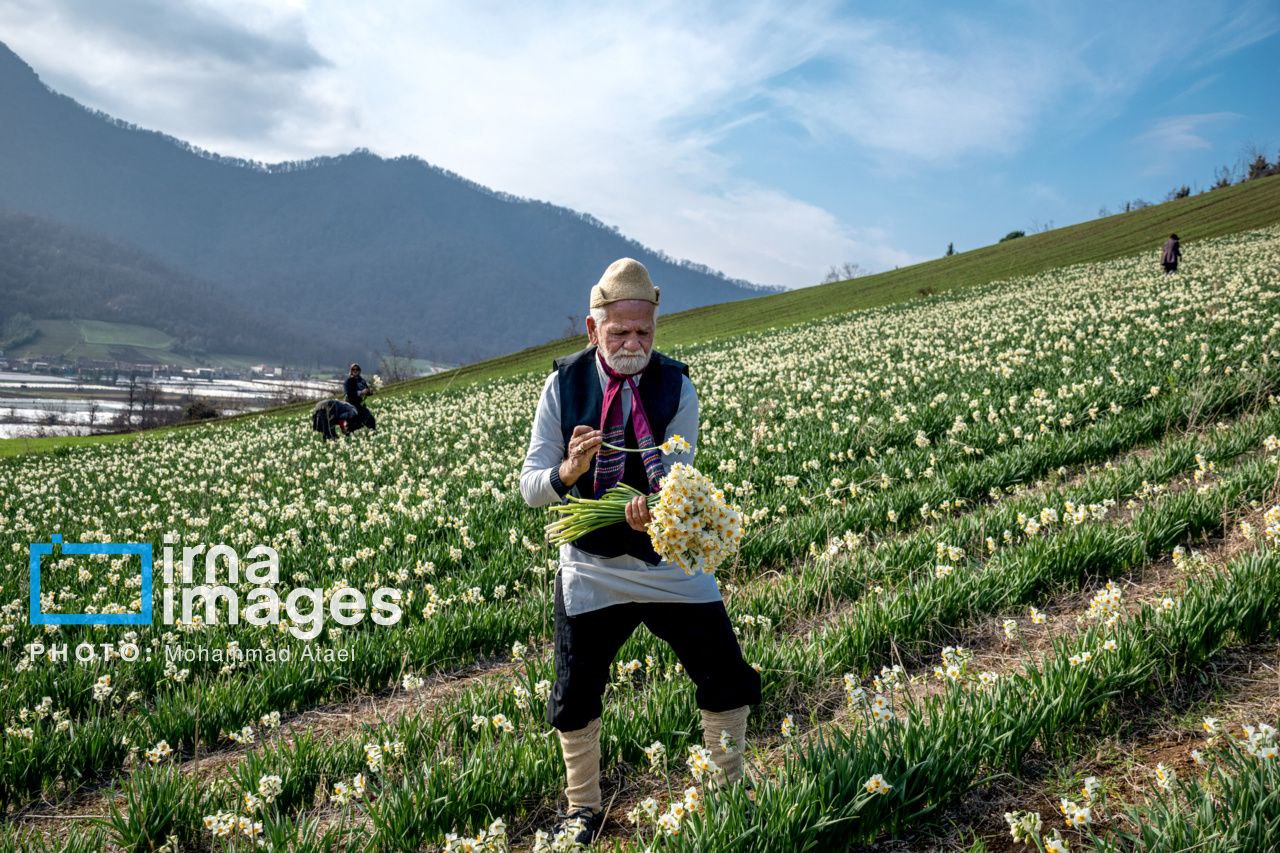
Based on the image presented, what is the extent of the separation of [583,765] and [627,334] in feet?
6.92

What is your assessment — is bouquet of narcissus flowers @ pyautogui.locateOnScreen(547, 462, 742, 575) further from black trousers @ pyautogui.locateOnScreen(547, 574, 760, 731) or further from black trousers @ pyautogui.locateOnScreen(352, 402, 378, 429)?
black trousers @ pyautogui.locateOnScreen(352, 402, 378, 429)

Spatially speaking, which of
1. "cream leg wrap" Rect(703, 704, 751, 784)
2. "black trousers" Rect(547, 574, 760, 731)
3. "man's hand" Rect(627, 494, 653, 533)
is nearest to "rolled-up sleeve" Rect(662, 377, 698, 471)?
"man's hand" Rect(627, 494, 653, 533)

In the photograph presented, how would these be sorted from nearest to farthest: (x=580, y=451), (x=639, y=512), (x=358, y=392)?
(x=639, y=512), (x=580, y=451), (x=358, y=392)

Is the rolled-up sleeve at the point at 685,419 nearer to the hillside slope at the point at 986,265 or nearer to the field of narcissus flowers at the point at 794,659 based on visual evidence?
the field of narcissus flowers at the point at 794,659

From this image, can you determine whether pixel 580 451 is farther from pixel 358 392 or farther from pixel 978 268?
pixel 978 268

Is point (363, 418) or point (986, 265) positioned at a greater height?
point (986, 265)

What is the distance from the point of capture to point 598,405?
326 centimetres

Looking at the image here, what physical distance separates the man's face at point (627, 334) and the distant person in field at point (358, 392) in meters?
16.5

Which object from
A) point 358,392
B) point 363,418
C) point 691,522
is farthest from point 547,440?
point 363,418

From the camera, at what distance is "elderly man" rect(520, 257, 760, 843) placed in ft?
10.3

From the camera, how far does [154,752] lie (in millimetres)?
3848

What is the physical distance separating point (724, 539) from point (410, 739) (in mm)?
2614

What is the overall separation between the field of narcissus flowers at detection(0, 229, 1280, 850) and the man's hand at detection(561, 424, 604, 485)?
55.7 inches

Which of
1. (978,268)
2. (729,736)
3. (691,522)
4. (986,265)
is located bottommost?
(729,736)
